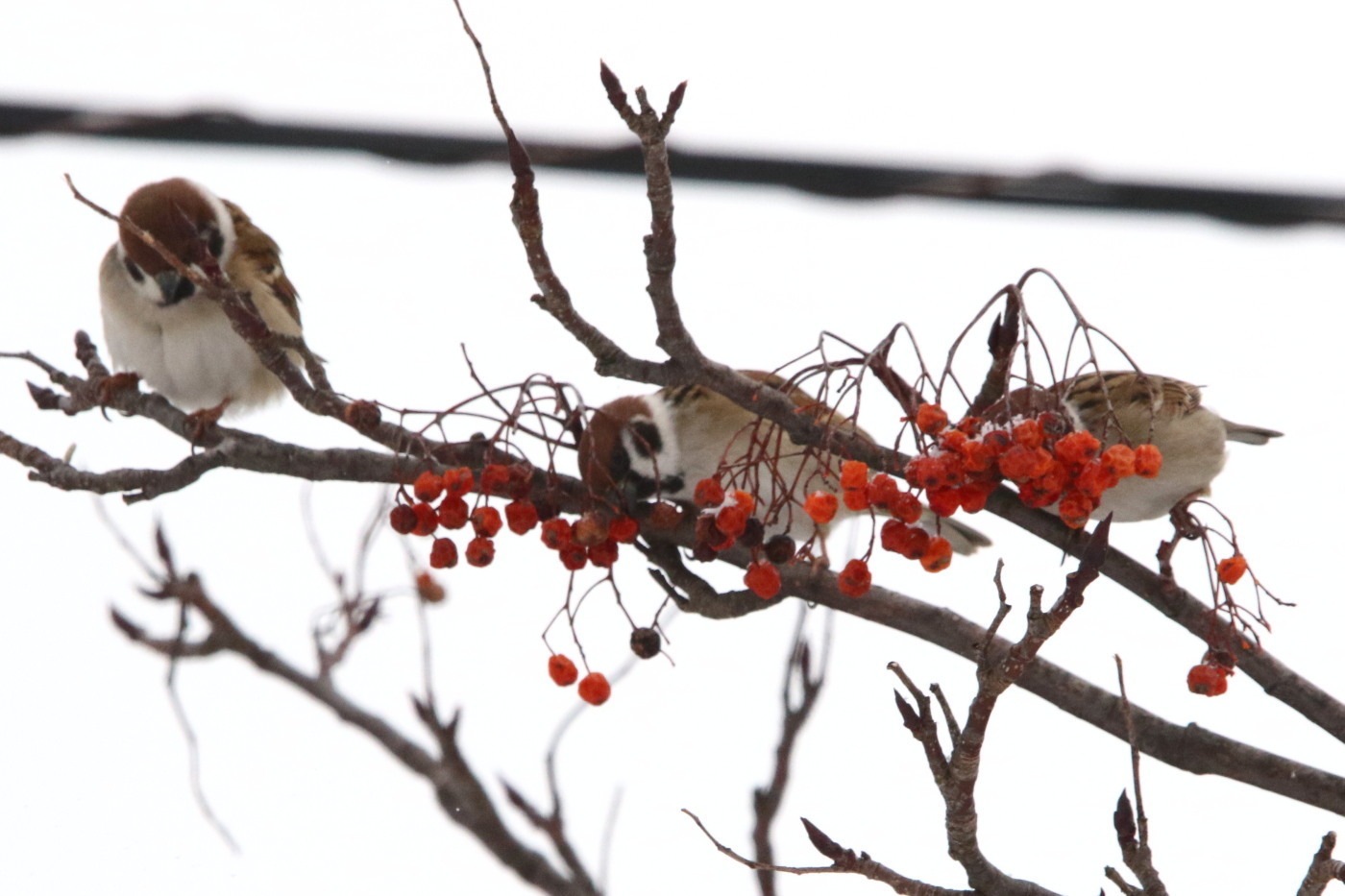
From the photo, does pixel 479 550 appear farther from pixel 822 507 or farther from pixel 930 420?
pixel 930 420

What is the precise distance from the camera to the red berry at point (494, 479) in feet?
6.86

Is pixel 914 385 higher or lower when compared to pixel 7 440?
higher

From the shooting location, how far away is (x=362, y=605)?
4016 millimetres

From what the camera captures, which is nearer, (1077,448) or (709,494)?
(1077,448)

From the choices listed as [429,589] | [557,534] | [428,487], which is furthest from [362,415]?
[429,589]

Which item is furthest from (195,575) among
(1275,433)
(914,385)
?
(1275,433)

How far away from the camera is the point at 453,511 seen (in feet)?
7.14

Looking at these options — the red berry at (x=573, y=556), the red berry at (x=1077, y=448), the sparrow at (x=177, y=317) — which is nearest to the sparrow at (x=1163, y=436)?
the red berry at (x=1077, y=448)

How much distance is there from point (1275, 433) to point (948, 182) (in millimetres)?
1071

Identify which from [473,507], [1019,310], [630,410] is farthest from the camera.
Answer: [630,410]

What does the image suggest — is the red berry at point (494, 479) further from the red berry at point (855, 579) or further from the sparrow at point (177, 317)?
the sparrow at point (177, 317)

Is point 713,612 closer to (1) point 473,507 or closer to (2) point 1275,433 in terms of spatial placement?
(1) point 473,507

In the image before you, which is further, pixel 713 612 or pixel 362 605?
pixel 362 605

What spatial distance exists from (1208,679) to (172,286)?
2.51 metres
